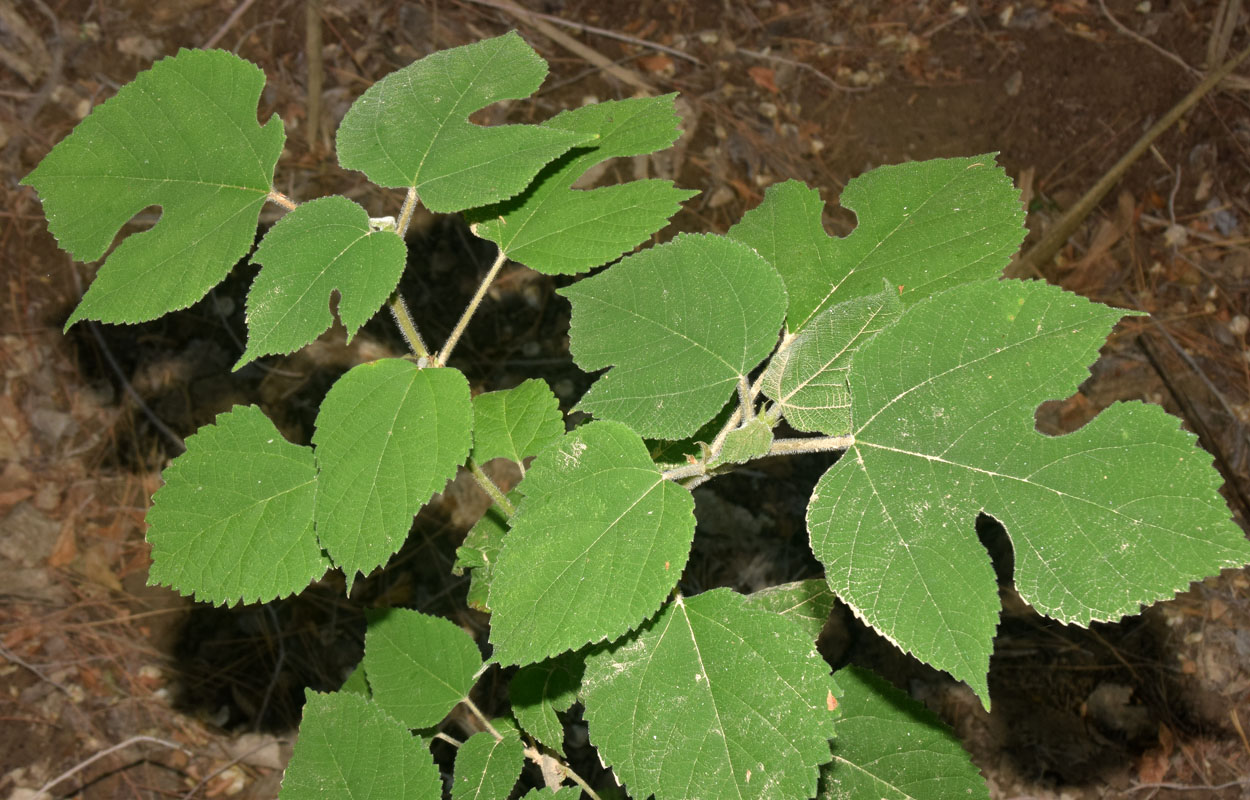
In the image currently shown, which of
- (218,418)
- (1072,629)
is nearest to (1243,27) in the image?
(1072,629)

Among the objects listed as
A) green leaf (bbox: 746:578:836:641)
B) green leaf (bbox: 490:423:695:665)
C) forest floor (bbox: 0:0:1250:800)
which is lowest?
forest floor (bbox: 0:0:1250:800)

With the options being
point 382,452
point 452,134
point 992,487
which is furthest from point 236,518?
point 992,487

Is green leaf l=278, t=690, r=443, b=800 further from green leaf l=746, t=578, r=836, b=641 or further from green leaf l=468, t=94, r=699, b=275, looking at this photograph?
green leaf l=468, t=94, r=699, b=275

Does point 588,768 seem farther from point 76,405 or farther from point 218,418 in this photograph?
point 76,405

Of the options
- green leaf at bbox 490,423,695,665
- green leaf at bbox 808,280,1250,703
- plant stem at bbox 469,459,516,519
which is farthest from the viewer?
plant stem at bbox 469,459,516,519

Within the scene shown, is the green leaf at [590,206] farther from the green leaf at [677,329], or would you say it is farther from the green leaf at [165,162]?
the green leaf at [165,162]

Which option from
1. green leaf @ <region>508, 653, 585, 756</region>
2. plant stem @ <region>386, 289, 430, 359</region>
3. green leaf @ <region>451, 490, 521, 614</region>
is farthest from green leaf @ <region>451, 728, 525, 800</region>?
plant stem @ <region>386, 289, 430, 359</region>
